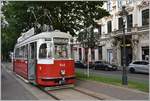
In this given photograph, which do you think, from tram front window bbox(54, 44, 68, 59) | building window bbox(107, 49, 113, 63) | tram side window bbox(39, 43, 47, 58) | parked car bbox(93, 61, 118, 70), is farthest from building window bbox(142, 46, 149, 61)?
tram side window bbox(39, 43, 47, 58)

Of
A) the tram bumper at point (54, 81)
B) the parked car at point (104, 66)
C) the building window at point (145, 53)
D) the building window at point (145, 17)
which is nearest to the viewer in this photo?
the tram bumper at point (54, 81)

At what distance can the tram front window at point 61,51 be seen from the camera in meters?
17.5

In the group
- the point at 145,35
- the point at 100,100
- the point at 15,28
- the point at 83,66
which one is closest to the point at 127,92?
the point at 100,100

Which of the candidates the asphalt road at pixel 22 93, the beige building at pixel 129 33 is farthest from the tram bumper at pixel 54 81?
the beige building at pixel 129 33

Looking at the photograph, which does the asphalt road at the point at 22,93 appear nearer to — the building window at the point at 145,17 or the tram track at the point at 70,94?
the tram track at the point at 70,94

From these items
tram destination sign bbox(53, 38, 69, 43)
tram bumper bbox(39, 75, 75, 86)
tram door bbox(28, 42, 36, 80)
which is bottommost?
tram bumper bbox(39, 75, 75, 86)

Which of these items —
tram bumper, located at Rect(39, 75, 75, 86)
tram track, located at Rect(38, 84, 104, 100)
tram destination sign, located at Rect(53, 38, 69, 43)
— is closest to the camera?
tram track, located at Rect(38, 84, 104, 100)

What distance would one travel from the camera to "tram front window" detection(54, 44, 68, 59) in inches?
689

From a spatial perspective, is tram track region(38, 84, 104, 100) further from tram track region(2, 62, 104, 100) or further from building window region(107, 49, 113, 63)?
building window region(107, 49, 113, 63)

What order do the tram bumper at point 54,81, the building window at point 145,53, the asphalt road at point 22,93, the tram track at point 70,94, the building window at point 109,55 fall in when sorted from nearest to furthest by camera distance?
the tram track at point 70,94 → the asphalt road at point 22,93 → the tram bumper at point 54,81 → the building window at point 145,53 → the building window at point 109,55

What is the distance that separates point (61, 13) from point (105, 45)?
96.7 feet

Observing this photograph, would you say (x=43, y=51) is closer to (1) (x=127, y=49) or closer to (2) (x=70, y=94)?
(2) (x=70, y=94)

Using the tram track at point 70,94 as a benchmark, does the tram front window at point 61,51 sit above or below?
above

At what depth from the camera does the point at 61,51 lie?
17.7 metres
